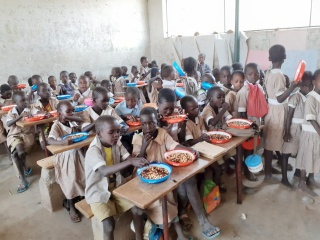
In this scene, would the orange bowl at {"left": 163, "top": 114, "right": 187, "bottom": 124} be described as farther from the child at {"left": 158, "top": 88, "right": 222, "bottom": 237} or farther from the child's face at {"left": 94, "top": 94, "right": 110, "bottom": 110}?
the child's face at {"left": 94, "top": 94, "right": 110, "bottom": 110}

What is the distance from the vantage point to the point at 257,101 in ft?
9.67

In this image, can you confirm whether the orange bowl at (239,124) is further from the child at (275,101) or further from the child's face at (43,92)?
the child's face at (43,92)

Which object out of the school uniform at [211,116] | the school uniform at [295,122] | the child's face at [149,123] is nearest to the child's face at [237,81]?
the school uniform at [211,116]

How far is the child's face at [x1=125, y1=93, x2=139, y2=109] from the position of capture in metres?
3.15

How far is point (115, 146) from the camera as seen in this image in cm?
212

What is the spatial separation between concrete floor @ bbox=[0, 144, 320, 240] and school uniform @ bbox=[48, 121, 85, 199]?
1.04 ft

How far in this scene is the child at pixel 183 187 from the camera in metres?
2.23

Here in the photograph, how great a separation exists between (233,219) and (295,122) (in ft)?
4.24

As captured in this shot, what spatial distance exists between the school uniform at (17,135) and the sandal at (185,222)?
2.36 metres

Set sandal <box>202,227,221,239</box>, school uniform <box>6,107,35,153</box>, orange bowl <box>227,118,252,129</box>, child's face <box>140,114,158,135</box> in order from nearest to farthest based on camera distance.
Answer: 1. child's face <box>140,114,158,135</box>
2. sandal <box>202,227,221,239</box>
3. orange bowl <box>227,118,252,129</box>
4. school uniform <box>6,107,35,153</box>

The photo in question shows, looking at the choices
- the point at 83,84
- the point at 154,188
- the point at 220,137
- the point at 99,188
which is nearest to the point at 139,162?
the point at 154,188

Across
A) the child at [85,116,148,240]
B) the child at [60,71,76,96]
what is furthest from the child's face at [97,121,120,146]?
the child at [60,71,76,96]

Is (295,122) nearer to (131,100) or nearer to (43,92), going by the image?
A: (131,100)

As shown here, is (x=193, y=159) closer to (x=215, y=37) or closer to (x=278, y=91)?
(x=278, y=91)
